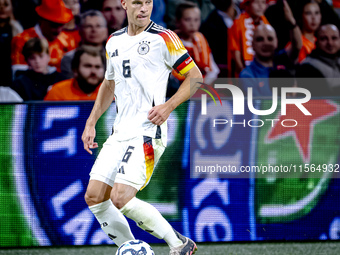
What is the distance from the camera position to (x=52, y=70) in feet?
14.9

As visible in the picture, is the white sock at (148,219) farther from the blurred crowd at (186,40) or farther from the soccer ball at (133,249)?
the blurred crowd at (186,40)

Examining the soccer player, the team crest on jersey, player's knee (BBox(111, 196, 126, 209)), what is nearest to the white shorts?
the soccer player

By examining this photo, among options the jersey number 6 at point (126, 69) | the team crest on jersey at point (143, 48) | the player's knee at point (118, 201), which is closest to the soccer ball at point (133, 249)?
the player's knee at point (118, 201)

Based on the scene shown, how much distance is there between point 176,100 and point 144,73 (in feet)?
0.92

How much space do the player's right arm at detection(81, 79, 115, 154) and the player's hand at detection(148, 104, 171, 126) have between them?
573mm

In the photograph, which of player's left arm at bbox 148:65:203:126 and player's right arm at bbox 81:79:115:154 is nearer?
player's left arm at bbox 148:65:203:126

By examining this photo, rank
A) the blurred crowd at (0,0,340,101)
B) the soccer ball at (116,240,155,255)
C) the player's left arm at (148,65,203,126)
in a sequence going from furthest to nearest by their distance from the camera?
the blurred crowd at (0,0,340,101) → the player's left arm at (148,65,203,126) → the soccer ball at (116,240,155,255)

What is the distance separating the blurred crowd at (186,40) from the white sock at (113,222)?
5.31 feet

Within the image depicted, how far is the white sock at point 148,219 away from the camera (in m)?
2.93

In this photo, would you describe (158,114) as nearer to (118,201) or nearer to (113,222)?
(118,201)

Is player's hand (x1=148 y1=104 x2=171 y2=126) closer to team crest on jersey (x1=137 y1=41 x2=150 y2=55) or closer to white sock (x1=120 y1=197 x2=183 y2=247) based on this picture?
team crest on jersey (x1=137 y1=41 x2=150 y2=55)

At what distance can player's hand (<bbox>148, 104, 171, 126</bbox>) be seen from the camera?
2.94 metres

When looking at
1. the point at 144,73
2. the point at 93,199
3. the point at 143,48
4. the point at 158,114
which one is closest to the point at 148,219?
the point at 93,199

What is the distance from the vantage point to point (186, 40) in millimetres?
4629
